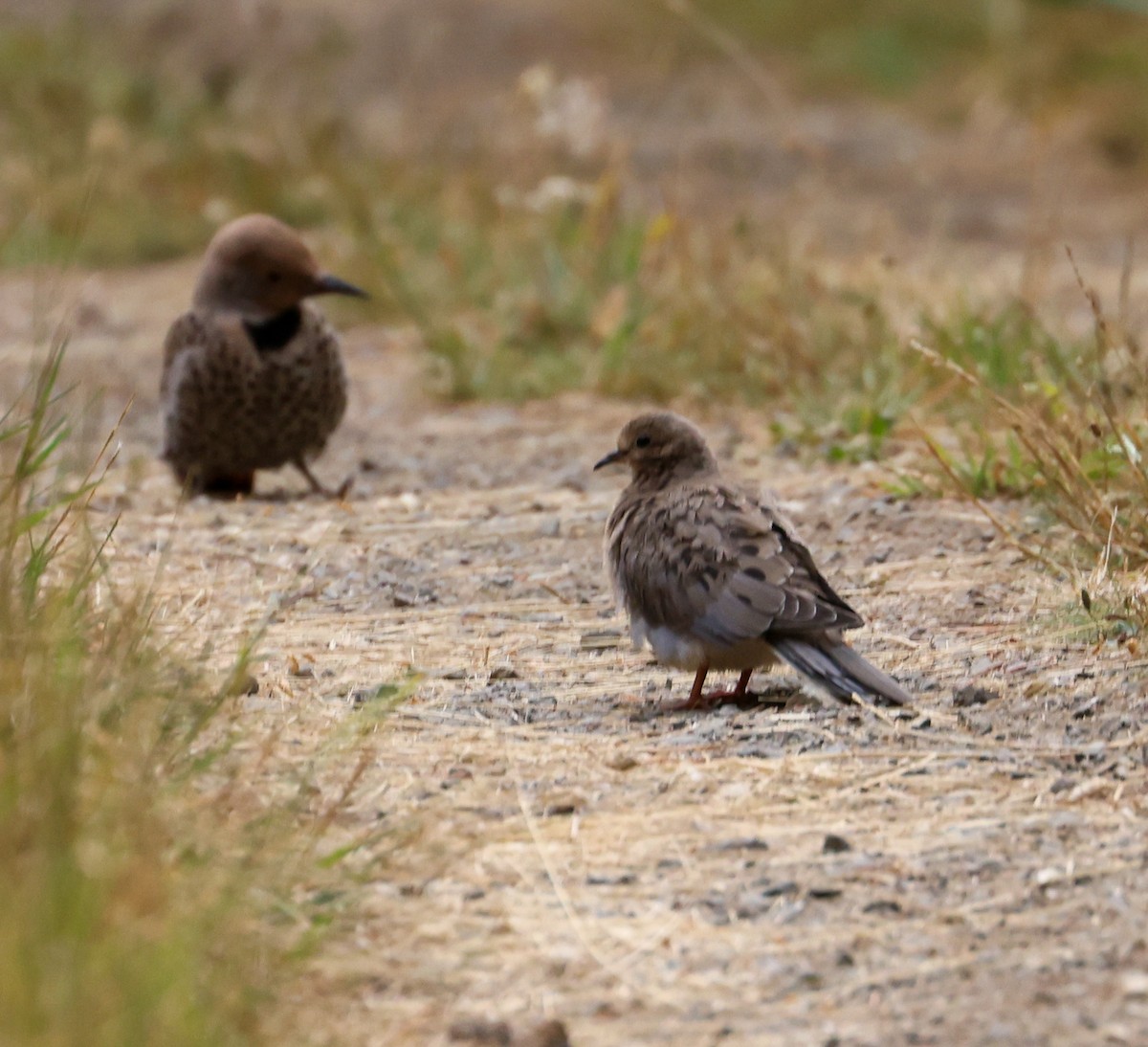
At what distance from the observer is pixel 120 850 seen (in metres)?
2.67

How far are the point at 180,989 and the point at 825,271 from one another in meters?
6.39

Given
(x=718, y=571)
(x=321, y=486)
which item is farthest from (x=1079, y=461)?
(x=321, y=486)

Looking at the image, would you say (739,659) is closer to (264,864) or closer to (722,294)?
(264,864)

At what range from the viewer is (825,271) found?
838 cm

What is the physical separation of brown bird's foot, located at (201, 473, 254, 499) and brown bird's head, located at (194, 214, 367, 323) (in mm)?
536

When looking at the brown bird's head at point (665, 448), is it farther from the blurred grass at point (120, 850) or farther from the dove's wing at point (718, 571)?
the blurred grass at point (120, 850)

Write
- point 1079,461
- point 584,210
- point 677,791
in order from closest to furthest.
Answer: point 677,791, point 1079,461, point 584,210

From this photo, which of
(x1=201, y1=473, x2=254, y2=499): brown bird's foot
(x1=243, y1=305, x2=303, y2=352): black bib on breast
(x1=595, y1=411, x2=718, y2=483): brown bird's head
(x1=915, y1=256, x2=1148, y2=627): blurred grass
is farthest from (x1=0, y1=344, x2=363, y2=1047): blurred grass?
(x1=201, y1=473, x2=254, y2=499): brown bird's foot

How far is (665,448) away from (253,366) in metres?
2.03

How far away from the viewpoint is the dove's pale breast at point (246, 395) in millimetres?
6301

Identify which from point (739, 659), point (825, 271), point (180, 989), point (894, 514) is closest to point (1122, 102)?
point (825, 271)

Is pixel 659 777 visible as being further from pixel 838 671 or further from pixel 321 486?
pixel 321 486

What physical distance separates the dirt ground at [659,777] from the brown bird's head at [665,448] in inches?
16.3

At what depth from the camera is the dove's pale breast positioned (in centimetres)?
630
